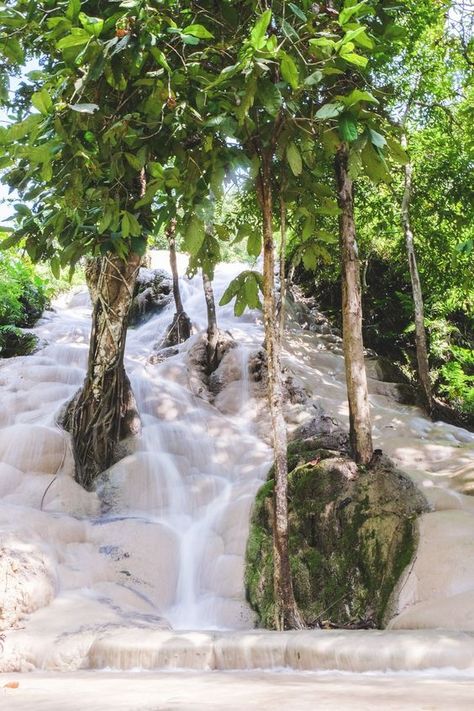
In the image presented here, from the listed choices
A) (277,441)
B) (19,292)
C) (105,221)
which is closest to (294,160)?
(105,221)

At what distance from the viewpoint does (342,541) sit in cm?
448

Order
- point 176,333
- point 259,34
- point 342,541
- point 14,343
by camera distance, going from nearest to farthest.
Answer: point 259,34 → point 342,541 → point 14,343 → point 176,333

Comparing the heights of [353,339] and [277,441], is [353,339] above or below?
above

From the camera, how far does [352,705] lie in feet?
5.13

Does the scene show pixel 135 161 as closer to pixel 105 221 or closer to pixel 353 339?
pixel 105 221

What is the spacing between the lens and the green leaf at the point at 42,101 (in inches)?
106

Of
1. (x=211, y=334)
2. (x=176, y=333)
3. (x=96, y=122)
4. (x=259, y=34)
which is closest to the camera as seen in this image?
(x=259, y=34)

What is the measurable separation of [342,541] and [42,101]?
3.52 metres

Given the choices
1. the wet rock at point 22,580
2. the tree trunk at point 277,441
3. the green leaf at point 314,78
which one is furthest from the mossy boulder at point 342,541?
the green leaf at point 314,78

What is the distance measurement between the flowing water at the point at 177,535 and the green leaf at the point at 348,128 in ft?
7.34

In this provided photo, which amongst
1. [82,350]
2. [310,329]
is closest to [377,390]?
[310,329]

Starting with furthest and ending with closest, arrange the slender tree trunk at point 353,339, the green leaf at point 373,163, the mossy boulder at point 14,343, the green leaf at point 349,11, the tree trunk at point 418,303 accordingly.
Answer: the mossy boulder at point 14,343 < the tree trunk at point 418,303 < the slender tree trunk at point 353,339 < the green leaf at point 373,163 < the green leaf at point 349,11

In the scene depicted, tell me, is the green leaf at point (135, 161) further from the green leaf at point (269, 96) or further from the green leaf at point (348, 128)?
the green leaf at point (348, 128)

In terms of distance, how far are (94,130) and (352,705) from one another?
10.2ft
